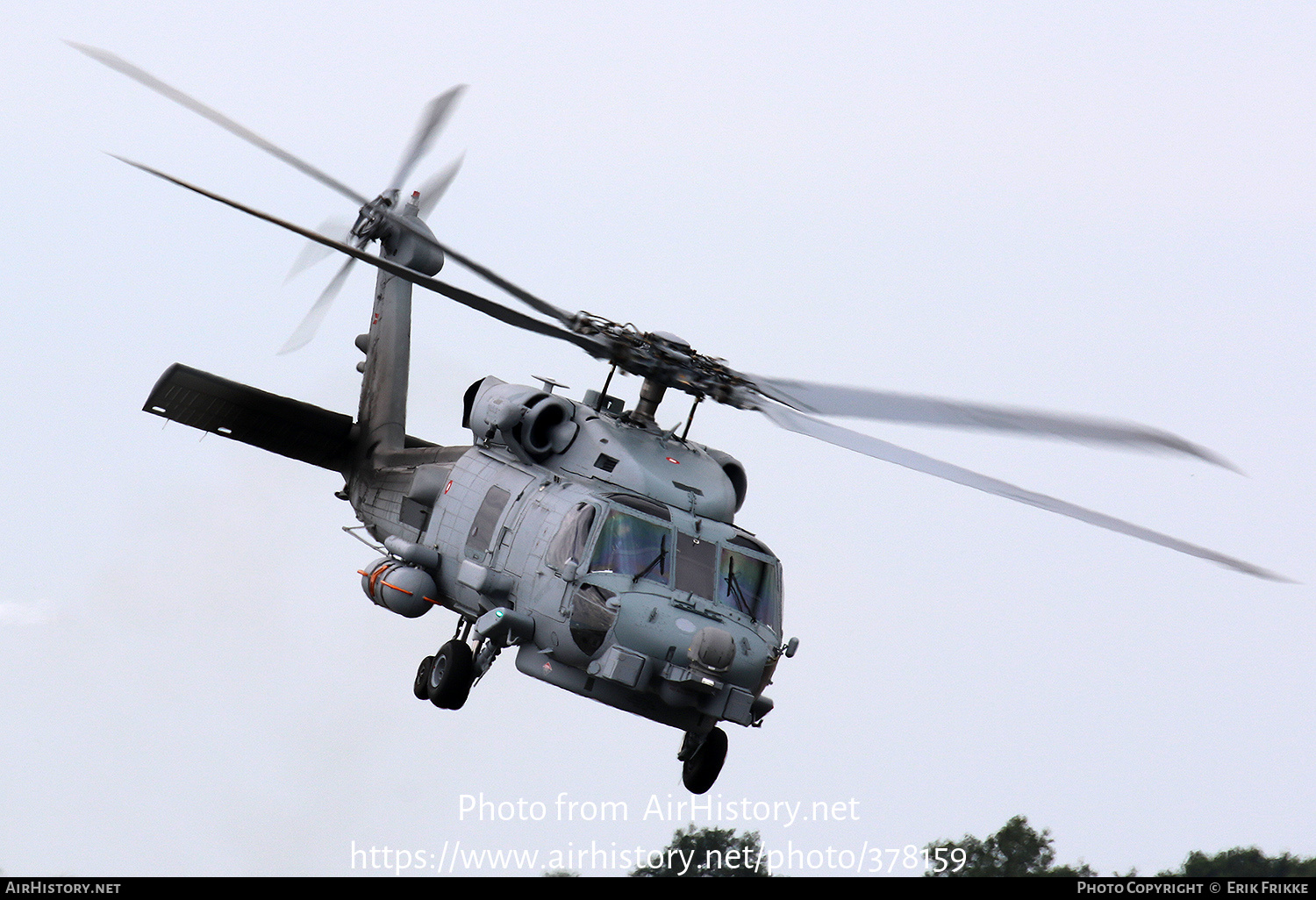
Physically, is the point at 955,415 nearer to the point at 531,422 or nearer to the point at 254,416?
the point at 531,422

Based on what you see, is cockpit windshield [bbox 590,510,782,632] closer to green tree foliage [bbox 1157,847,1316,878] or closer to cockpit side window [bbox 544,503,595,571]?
cockpit side window [bbox 544,503,595,571]

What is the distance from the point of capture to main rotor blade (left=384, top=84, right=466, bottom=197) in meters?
21.6

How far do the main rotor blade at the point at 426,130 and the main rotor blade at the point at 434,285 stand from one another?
594 centimetres

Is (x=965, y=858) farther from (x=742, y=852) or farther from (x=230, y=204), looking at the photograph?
(x=230, y=204)

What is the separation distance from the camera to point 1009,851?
66.0ft

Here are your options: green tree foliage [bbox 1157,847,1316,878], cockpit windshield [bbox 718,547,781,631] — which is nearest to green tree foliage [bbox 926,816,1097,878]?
green tree foliage [bbox 1157,847,1316,878]

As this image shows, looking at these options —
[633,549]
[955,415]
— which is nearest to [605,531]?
[633,549]

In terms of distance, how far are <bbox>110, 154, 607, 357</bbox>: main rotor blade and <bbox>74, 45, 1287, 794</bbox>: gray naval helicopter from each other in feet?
0.09

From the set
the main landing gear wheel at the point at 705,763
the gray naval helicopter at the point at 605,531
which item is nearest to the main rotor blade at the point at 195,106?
the gray naval helicopter at the point at 605,531

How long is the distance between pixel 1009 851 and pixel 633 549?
7238 millimetres

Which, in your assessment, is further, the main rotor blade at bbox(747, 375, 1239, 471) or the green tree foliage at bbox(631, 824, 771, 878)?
the green tree foliage at bbox(631, 824, 771, 878)

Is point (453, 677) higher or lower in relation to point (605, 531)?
lower
